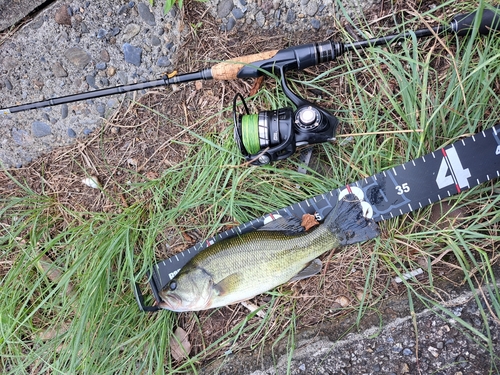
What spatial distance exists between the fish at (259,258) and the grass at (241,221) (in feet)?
0.56

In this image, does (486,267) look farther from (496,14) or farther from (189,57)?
(189,57)

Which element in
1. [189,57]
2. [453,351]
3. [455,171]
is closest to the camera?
[453,351]

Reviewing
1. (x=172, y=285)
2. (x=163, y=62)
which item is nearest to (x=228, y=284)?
(x=172, y=285)

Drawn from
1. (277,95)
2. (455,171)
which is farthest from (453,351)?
(277,95)

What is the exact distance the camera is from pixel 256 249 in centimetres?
271

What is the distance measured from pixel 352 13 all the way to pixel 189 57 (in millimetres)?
1306

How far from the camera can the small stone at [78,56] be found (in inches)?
127

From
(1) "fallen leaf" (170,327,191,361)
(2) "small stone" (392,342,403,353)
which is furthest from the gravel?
(2) "small stone" (392,342,403,353)

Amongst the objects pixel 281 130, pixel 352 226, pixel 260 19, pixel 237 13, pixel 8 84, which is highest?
pixel 8 84

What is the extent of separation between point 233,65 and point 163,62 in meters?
0.73

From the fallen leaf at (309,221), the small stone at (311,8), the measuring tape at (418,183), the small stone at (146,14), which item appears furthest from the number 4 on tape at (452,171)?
the small stone at (146,14)

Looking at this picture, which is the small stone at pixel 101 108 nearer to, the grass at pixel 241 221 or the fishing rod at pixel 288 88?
the grass at pixel 241 221

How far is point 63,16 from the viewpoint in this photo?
3.21 m

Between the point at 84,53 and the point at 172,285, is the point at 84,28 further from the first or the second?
the point at 172,285
